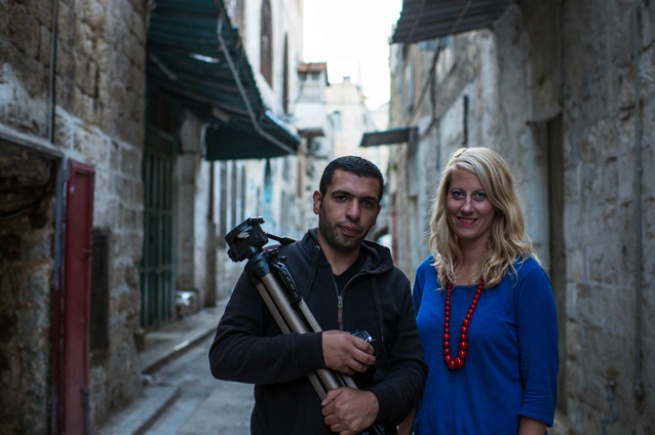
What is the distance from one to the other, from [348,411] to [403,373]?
226 millimetres

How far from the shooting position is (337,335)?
1629 millimetres

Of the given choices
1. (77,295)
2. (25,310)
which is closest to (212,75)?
(77,295)

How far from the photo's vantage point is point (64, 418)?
11.4 ft

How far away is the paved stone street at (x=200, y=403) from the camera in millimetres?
4504

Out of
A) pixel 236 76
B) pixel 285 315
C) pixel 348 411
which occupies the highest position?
pixel 236 76

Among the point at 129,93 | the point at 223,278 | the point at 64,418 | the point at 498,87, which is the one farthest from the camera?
the point at 223,278

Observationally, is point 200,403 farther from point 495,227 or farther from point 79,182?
point 495,227

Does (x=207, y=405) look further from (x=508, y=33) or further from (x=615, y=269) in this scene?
(x=508, y=33)

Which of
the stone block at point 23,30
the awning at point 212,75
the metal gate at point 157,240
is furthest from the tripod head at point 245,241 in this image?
the metal gate at point 157,240

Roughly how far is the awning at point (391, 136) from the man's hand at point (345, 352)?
974cm

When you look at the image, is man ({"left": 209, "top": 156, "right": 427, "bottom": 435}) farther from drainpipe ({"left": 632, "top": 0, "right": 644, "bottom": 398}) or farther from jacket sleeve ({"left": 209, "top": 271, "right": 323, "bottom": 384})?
drainpipe ({"left": 632, "top": 0, "right": 644, "bottom": 398})

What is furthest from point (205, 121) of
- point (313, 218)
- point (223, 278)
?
point (313, 218)

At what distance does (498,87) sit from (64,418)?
4221mm

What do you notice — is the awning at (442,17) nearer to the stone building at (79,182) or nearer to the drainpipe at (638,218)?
the stone building at (79,182)
